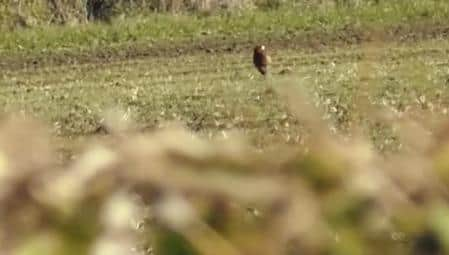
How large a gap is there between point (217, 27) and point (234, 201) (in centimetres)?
1990

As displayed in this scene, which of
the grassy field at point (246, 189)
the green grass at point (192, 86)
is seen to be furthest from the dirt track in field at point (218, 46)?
the grassy field at point (246, 189)

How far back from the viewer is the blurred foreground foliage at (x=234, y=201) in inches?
36.7

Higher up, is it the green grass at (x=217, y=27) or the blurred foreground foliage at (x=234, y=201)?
the blurred foreground foliage at (x=234, y=201)

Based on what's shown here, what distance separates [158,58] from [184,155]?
17612 millimetres

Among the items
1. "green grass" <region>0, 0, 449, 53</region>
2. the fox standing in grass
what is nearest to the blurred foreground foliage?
the fox standing in grass

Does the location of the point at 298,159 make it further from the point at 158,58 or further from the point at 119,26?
the point at 119,26

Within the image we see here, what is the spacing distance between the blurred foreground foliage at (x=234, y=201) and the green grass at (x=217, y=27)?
1892cm

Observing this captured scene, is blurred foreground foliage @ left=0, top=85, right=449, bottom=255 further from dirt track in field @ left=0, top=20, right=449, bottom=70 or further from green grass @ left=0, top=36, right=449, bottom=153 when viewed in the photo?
dirt track in field @ left=0, top=20, right=449, bottom=70

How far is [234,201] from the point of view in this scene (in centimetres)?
94

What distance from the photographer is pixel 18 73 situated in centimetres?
1806

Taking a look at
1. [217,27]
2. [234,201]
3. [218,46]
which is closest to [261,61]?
[218,46]

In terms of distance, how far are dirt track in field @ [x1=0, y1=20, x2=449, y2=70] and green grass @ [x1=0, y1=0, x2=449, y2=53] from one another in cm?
29

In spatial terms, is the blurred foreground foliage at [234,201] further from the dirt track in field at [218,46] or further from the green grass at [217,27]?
the green grass at [217,27]

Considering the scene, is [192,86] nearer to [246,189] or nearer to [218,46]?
[218,46]
